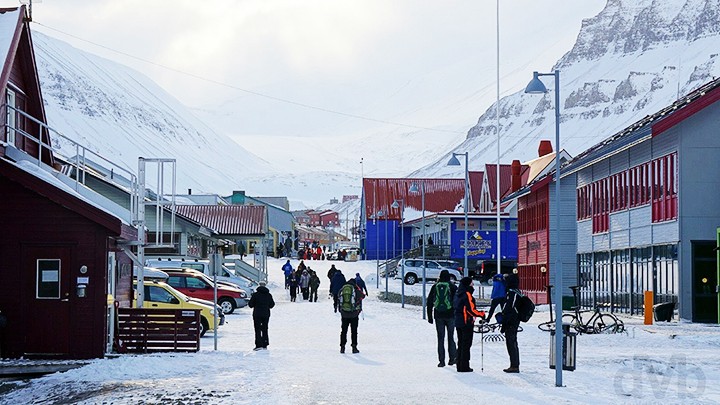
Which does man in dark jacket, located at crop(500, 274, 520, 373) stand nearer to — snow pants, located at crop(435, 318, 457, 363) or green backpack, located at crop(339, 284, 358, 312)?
snow pants, located at crop(435, 318, 457, 363)

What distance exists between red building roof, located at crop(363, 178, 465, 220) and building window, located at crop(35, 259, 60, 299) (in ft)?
255

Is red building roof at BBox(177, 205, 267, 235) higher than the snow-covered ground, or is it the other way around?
red building roof at BBox(177, 205, 267, 235)

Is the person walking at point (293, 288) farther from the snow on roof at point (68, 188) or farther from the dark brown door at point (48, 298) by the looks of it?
the dark brown door at point (48, 298)

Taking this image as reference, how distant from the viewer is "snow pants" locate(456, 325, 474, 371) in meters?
19.6

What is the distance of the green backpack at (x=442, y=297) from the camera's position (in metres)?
20.5

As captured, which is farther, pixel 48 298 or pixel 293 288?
pixel 293 288

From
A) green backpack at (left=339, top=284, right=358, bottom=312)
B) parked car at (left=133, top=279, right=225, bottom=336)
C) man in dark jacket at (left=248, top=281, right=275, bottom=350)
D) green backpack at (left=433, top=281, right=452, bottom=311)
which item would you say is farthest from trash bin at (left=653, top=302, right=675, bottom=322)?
green backpack at (left=433, top=281, right=452, bottom=311)

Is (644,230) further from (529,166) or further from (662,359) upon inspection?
(529,166)

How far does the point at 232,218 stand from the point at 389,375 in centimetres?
5739

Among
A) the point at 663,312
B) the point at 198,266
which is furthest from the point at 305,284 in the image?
the point at 663,312

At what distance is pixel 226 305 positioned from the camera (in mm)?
42094

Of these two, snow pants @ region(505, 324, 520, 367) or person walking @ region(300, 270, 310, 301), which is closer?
snow pants @ region(505, 324, 520, 367)

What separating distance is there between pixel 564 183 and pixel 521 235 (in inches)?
321

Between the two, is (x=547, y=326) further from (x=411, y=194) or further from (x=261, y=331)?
(x=411, y=194)
